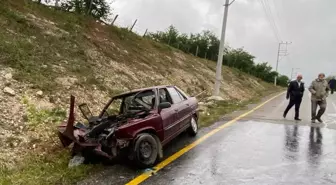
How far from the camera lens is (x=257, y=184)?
552 centimetres

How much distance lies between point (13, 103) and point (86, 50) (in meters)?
7.09

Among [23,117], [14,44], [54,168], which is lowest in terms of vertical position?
[54,168]

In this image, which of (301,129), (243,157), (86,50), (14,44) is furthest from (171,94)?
(86,50)

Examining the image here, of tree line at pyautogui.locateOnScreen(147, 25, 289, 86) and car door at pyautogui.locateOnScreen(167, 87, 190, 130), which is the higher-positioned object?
tree line at pyautogui.locateOnScreen(147, 25, 289, 86)

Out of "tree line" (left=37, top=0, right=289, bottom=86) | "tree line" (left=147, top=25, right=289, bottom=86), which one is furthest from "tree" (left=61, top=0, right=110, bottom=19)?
"tree line" (left=147, top=25, right=289, bottom=86)

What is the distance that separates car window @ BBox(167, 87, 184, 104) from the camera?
27.8 feet

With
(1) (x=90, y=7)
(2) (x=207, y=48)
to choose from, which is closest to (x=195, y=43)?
(2) (x=207, y=48)

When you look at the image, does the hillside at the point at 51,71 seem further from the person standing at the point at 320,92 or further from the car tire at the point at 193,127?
the person standing at the point at 320,92

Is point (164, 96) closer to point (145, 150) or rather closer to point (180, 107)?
point (180, 107)

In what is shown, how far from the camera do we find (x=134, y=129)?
6.31m

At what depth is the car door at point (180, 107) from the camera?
8205 mm

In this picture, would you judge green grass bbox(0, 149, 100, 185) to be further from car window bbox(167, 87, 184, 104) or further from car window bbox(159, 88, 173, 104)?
car window bbox(167, 87, 184, 104)

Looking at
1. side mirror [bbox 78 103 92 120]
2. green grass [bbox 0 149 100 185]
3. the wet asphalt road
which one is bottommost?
green grass [bbox 0 149 100 185]

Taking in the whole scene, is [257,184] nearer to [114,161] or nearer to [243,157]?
[243,157]
